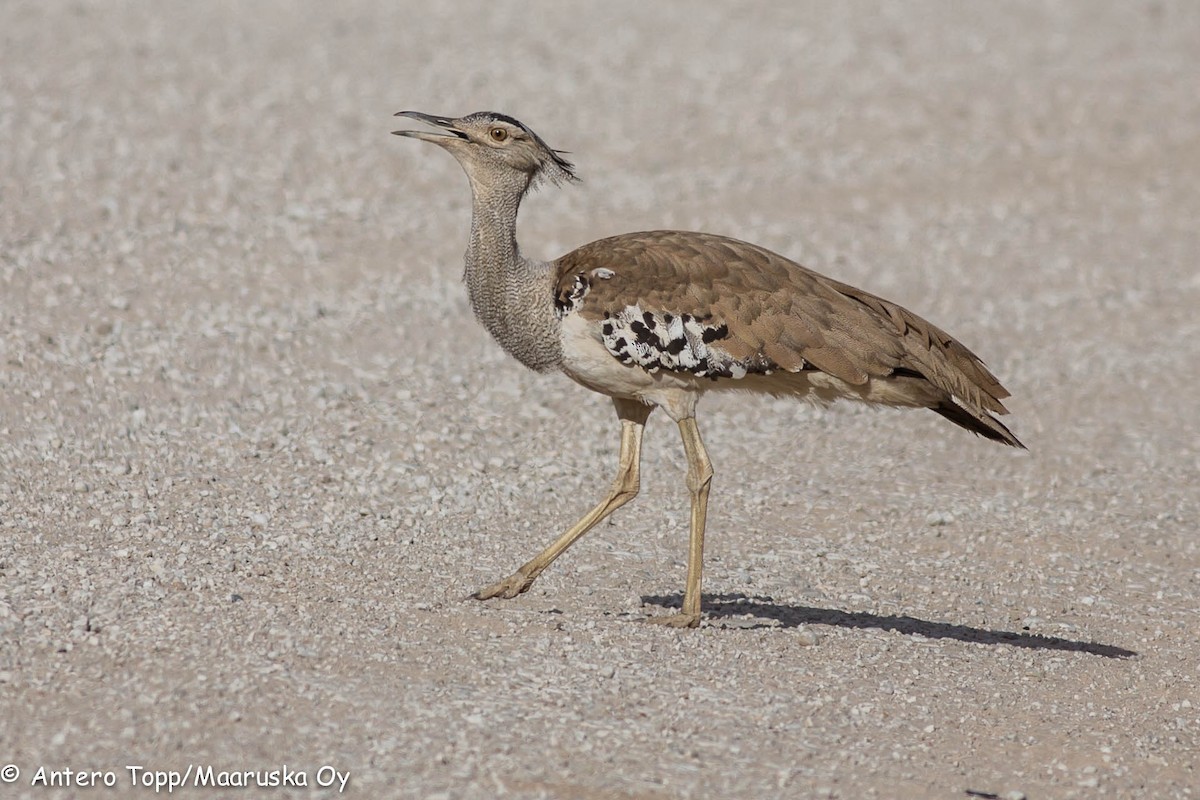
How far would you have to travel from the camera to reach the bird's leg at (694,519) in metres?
7.01

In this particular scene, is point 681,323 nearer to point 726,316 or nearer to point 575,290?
point 726,316

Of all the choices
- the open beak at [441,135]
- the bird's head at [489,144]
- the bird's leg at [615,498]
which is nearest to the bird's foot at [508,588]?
the bird's leg at [615,498]

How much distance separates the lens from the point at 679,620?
698 cm

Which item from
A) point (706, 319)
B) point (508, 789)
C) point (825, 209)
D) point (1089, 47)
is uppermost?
point (1089, 47)

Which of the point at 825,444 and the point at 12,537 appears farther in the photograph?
the point at 825,444

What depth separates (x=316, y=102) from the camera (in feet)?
54.6

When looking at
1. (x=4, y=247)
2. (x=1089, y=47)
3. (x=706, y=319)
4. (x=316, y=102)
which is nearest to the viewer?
(x=706, y=319)

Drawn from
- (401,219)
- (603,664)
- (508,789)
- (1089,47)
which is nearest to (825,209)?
(401,219)

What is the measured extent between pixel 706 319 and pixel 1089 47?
15.1 m

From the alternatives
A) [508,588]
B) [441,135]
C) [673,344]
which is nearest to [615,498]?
[508,588]

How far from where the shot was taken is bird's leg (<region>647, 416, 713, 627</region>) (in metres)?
7.01

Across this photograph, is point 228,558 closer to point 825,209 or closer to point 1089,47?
point 825,209

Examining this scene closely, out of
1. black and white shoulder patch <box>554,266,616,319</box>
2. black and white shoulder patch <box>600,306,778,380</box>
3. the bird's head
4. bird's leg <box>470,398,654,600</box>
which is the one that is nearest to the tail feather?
black and white shoulder patch <box>600,306,778,380</box>

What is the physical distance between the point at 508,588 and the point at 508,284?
53.9 inches
